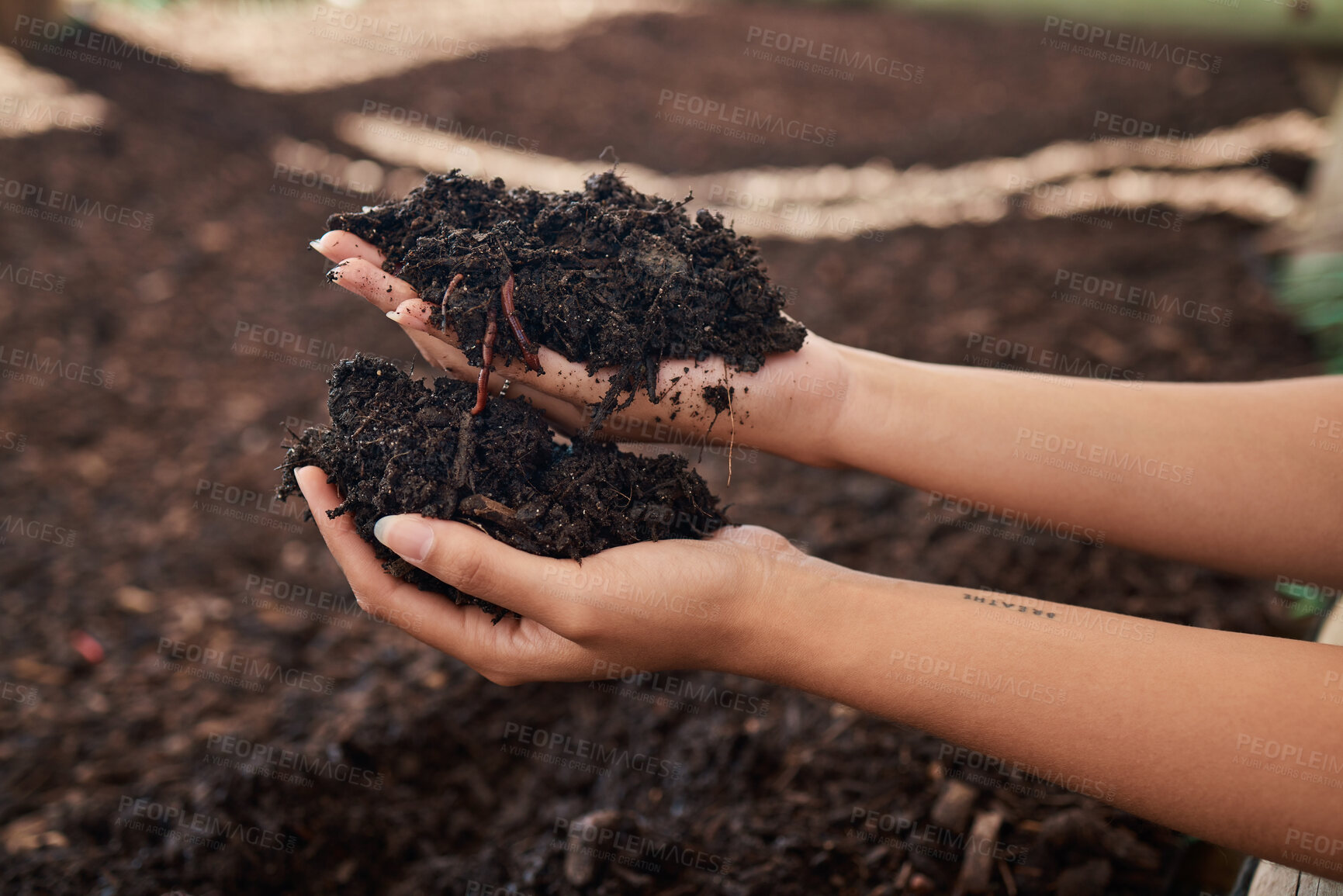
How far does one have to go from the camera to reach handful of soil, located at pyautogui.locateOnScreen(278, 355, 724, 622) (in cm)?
162

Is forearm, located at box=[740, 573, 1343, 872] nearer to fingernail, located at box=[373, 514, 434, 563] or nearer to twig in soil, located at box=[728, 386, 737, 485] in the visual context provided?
twig in soil, located at box=[728, 386, 737, 485]

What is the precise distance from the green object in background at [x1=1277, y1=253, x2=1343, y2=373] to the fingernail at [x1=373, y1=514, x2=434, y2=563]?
413 cm

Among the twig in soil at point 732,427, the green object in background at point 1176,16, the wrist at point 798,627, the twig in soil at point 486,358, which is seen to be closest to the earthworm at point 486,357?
the twig in soil at point 486,358

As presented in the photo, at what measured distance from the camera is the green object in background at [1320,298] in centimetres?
379

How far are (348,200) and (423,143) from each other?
1.08 meters

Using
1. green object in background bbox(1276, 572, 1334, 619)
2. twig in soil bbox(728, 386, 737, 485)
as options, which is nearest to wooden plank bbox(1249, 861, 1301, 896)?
green object in background bbox(1276, 572, 1334, 619)

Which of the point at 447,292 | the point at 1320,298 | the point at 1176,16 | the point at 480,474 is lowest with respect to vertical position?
the point at 480,474

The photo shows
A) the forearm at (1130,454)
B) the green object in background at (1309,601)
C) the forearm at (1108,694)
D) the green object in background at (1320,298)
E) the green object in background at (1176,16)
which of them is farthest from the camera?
the green object in background at (1176,16)

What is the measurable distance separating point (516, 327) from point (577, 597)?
1.98 feet

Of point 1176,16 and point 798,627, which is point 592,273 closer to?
point 798,627

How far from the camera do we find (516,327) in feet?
5.38

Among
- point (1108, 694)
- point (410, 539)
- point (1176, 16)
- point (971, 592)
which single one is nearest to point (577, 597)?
point (410, 539)

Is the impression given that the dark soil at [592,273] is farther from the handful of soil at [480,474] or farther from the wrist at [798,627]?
the wrist at [798,627]

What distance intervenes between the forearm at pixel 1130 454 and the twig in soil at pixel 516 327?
0.78m
